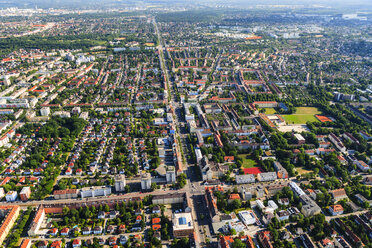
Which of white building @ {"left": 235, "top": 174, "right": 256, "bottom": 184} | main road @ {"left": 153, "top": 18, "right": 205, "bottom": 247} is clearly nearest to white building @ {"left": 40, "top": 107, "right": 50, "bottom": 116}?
main road @ {"left": 153, "top": 18, "right": 205, "bottom": 247}

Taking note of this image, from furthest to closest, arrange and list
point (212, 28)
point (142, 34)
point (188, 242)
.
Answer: point (212, 28) → point (142, 34) → point (188, 242)

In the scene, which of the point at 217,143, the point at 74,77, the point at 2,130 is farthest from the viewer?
the point at 74,77

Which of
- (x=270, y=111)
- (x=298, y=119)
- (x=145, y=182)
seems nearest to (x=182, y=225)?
(x=145, y=182)

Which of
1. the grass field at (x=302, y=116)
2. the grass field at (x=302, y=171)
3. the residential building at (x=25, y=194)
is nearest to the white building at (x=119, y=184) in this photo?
the residential building at (x=25, y=194)

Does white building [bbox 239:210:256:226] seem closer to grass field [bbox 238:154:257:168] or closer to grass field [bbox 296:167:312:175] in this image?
grass field [bbox 238:154:257:168]

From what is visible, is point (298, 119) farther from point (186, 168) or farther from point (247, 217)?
point (247, 217)

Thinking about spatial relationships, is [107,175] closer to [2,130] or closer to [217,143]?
[217,143]

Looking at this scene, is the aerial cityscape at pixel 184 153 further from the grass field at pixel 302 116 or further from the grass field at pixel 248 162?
the grass field at pixel 302 116

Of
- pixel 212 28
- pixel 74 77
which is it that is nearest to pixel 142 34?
pixel 212 28
